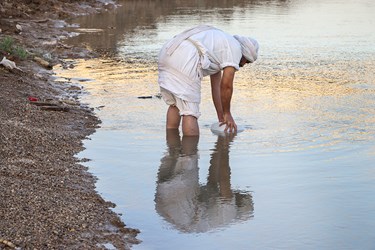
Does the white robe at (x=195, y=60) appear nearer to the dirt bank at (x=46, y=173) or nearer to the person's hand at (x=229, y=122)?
the person's hand at (x=229, y=122)

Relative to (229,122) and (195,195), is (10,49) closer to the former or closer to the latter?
(229,122)

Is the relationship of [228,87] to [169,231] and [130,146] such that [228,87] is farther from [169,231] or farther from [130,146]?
[169,231]

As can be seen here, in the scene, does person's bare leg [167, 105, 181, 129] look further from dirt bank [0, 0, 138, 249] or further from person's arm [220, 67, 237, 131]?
dirt bank [0, 0, 138, 249]

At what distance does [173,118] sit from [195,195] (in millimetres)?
2719

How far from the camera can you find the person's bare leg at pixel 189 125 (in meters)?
8.91

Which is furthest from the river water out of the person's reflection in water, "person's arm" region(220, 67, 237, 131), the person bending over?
the person bending over

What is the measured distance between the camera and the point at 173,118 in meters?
9.34

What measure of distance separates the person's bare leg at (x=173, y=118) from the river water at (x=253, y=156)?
14cm

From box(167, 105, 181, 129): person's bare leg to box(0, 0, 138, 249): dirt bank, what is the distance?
2.69 ft

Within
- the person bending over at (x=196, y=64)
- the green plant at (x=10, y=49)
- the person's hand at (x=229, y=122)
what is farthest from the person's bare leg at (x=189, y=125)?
the green plant at (x=10, y=49)

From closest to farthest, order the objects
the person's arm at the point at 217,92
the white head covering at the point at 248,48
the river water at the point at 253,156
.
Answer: the river water at the point at 253,156
the white head covering at the point at 248,48
the person's arm at the point at 217,92

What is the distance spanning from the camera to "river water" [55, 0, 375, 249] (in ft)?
19.1

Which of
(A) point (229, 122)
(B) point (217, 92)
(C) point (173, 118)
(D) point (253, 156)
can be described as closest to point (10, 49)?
(C) point (173, 118)

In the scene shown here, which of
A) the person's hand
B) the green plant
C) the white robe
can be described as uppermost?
the white robe
